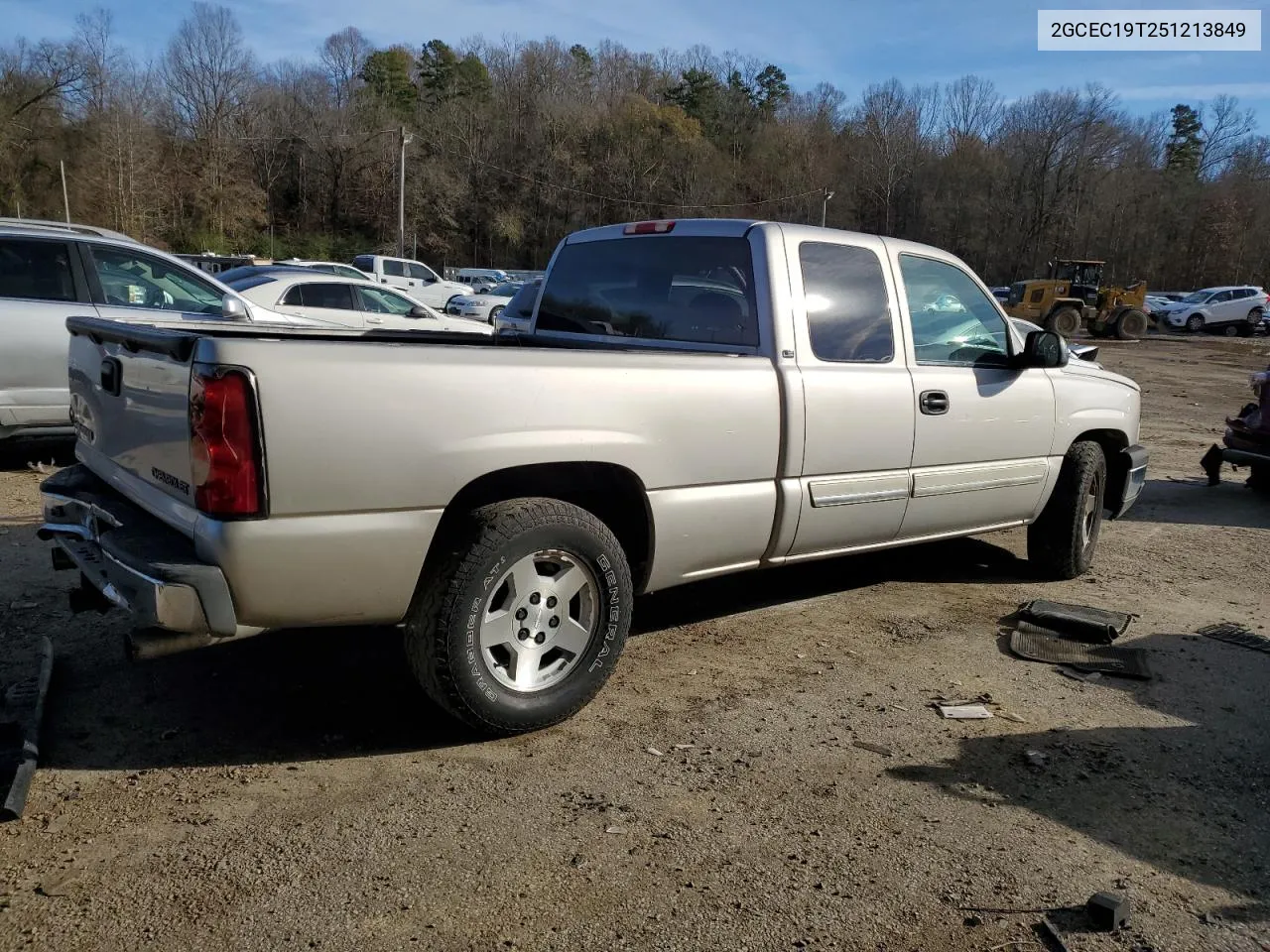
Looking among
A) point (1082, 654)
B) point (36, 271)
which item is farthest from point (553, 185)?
point (1082, 654)

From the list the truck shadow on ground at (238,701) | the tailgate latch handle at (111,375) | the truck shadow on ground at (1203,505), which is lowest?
the truck shadow on ground at (1203,505)

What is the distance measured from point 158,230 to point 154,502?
67.1 metres

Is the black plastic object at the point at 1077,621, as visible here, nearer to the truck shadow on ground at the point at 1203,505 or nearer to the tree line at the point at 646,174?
the truck shadow on ground at the point at 1203,505

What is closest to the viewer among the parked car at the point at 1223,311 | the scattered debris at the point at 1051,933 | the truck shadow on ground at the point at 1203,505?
the scattered debris at the point at 1051,933

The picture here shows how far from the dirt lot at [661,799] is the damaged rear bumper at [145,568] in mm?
606

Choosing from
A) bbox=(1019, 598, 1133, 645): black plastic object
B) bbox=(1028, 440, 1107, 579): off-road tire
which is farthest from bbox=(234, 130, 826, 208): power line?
bbox=(1019, 598, 1133, 645): black plastic object

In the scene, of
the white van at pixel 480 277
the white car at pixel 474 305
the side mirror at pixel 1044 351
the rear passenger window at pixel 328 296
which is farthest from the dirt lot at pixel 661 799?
the white van at pixel 480 277

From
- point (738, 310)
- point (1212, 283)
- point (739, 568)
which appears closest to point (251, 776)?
point (739, 568)

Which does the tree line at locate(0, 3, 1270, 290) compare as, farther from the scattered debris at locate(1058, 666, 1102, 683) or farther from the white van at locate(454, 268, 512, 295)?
the scattered debris at locate(1058, 666, 1102, 683)

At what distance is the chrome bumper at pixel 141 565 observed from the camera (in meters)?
2.79

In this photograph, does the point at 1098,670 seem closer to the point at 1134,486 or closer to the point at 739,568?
the point at 739,568

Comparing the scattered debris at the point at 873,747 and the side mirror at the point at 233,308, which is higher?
the side mirror at the point at 233,308

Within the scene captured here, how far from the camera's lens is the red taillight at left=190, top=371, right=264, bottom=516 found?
2754mm

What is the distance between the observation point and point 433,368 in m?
3.07
